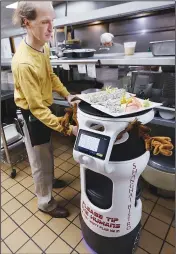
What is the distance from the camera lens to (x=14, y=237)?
1.49 m

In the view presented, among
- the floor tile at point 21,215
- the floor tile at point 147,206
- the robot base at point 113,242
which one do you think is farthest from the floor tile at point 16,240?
the floor tile at point 147,206

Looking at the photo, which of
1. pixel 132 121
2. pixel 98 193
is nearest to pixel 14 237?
pixel 98 193

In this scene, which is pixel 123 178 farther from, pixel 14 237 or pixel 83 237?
pixel 14 237

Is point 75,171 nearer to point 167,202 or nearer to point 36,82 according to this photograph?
point 167,202

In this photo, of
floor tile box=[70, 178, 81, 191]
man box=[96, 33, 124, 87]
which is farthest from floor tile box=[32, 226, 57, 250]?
man box=[96, 33, 124, 87]

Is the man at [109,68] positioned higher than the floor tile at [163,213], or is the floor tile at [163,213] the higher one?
the man at [109,68]

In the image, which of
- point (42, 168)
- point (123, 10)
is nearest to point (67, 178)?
point (42, 168)

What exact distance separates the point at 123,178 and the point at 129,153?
135 millimetres

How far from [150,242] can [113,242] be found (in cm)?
42

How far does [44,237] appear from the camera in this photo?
4.86 ft

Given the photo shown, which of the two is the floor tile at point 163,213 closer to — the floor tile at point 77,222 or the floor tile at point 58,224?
the floor tile at point 77,222

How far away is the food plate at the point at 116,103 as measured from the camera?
0.90 meters

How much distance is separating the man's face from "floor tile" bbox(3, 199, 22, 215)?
59.4 inches

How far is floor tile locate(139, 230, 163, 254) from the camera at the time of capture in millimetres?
1362
